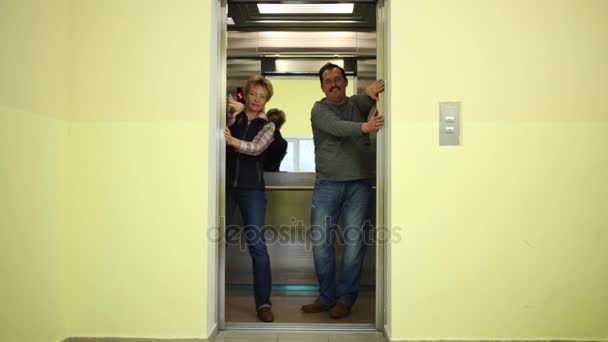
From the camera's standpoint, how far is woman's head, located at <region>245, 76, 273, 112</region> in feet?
11.0

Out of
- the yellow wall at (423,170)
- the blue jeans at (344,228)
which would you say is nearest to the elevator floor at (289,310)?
the blue jeans at (344,228)

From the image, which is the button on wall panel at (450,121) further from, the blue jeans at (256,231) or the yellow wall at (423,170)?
the blue jeans at (256,231)

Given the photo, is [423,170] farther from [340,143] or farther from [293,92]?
[293,92]

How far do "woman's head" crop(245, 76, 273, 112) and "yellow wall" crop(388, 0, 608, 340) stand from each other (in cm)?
102

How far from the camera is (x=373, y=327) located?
3.03 meters

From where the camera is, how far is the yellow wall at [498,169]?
8.74ft

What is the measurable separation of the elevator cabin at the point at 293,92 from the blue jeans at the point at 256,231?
12.3 inches

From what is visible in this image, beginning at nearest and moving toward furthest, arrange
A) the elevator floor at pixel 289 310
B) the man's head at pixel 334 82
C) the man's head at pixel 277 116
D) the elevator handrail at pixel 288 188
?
the elevator floor at pixel 289 310
the man's head at pixel 334 82
the elevator handrail at pixel 288 188
the man's head at pixel 277 116

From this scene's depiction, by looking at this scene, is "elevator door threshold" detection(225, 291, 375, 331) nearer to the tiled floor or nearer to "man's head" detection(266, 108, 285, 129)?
the tiled floor

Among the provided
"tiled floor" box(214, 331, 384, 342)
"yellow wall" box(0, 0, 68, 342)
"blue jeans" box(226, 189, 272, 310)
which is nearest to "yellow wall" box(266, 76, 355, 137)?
"blue jeans" box(226, 189, 272, 310)

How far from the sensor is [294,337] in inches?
115

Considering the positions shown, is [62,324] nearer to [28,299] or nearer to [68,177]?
[28,299]

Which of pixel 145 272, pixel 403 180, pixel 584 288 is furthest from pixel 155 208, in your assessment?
pixel 584 288

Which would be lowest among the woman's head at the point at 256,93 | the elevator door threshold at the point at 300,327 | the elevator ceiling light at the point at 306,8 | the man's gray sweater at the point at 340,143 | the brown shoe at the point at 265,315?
the elevator door threshold at the point at 300,327
